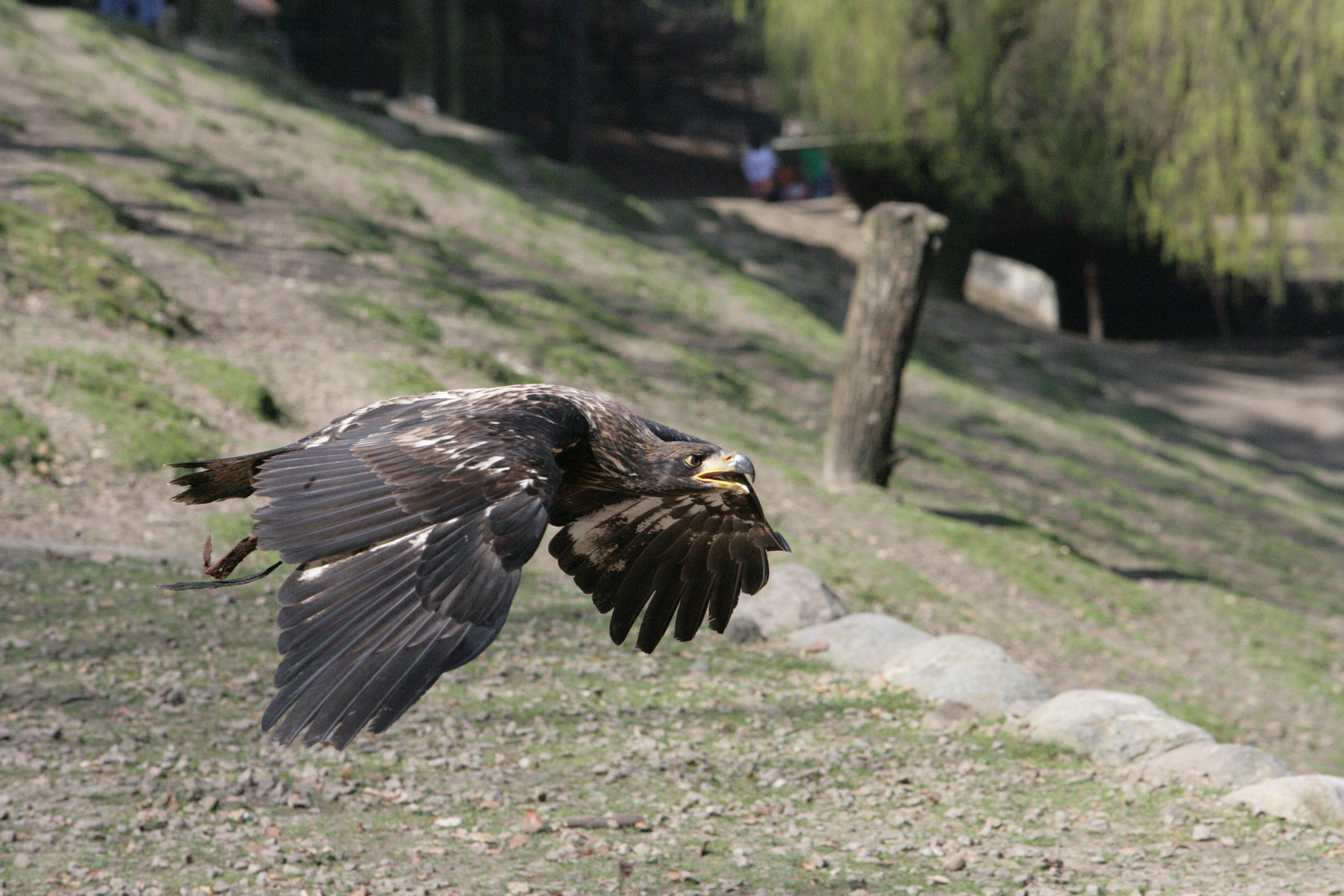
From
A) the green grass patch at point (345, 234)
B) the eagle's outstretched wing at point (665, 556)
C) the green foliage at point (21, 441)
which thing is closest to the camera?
the eagle's outstretched wing at point (665, 556)

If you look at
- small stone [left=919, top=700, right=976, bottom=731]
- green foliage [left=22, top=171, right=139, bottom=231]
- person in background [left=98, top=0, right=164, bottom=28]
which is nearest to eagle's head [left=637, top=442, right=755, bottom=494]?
small stone [left=919, top=700, right=976, bottom=731]

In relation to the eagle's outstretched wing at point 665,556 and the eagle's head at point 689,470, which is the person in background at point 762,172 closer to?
the eagle's outstretched wing at point 665,556

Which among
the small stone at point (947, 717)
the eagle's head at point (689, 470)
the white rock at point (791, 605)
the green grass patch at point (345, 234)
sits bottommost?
the small stone at point (947, 717)

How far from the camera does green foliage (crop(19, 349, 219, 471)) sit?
23.1ft

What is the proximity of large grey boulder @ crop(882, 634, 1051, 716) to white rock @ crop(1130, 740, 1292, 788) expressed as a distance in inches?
27.7

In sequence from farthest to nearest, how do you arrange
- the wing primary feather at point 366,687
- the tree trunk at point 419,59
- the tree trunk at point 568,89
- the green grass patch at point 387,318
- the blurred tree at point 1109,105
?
1. the tree trunk at point 419,59
2. the tree trunk at point 568,89
3. the blurred tree at point 1109,105
4. the green grass patch at point 387,318
5. the wing primary feather at point 366,687

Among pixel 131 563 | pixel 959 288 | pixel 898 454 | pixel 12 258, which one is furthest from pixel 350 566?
pixel 959 288

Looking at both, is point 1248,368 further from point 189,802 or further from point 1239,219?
point 189,802

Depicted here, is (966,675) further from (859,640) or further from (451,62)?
(451,62)

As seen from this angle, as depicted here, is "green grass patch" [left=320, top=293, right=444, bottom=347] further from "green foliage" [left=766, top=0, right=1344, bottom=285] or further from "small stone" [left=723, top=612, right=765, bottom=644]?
"green foliage" [left=766, top=0, right=1344, bottom=285]

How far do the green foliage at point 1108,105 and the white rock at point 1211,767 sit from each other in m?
11.0

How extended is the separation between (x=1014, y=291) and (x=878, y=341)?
13689 mm

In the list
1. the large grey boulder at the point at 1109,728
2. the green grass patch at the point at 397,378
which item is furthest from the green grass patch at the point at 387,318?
the large grey boulder at the point at 1109,728

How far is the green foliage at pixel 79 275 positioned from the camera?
8.44 metres
